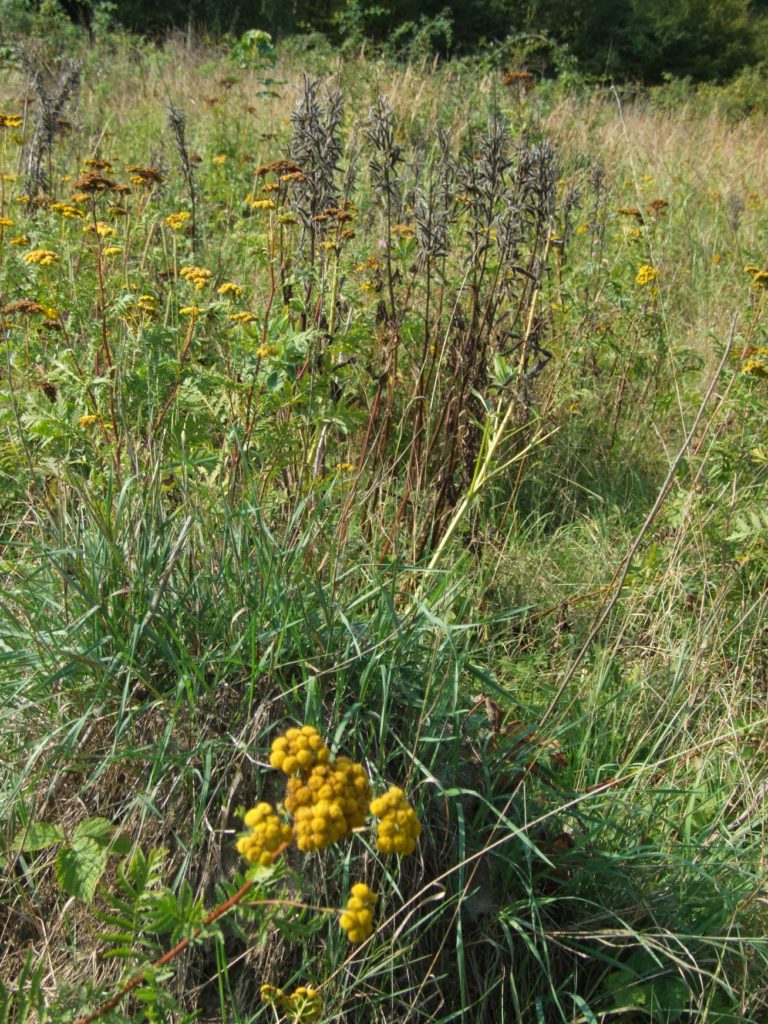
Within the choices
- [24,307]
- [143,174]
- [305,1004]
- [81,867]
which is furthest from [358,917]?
[143,174]

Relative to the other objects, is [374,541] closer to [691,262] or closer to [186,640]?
[186,640]

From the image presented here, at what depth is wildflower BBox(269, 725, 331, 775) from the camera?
1233 mm

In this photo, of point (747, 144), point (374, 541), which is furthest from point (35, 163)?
point (747, 144)

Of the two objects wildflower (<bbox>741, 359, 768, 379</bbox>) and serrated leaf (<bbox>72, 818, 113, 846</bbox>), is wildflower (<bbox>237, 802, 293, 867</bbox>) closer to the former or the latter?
serrated leaf (<bbox>72, 818, 113, 846</bbox>)

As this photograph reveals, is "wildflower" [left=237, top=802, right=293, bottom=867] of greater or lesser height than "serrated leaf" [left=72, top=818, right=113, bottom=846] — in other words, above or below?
above

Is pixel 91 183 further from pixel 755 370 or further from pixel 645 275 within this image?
pixel 645 275

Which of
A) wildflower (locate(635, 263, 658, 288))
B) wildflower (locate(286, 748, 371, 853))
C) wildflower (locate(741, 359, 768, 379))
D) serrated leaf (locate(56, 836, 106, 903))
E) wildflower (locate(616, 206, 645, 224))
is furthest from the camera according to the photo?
wildflower (locate(616, 206, 645, 224))

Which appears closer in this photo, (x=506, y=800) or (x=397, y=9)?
(x=506, y=800)

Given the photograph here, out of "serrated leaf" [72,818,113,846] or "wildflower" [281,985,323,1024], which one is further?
"serrated leaf" [72,818,113,846]

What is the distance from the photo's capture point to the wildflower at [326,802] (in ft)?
3.86

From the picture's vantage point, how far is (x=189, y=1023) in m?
1.53

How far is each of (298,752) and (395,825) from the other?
0.52 ft

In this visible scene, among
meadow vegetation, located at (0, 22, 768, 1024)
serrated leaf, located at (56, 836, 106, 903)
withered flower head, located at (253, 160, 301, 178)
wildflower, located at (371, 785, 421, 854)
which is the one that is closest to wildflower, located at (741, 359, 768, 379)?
meadow vegetation, located at (0, 22, 768, 1024)

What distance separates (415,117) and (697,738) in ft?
22.8
